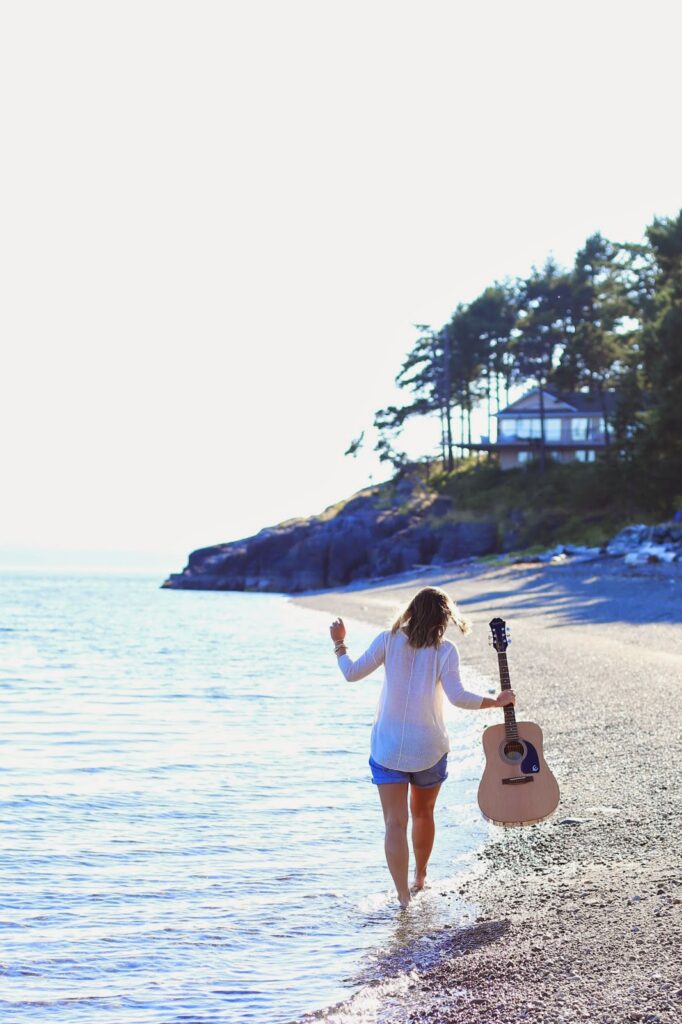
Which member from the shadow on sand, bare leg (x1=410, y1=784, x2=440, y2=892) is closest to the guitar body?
bare leg (x1=410, y1=784, x2=440, y2=892)

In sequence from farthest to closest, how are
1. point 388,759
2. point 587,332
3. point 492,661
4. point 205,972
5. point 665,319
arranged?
point 587,332 → point 665,319 → point 492,661 → point 388,759 → point 205,972

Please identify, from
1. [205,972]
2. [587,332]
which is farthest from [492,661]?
[587,332]

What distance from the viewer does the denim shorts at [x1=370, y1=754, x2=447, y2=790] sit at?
6543 mm

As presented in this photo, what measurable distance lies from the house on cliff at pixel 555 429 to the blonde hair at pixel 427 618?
66.8 meters

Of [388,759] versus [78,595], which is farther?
[78,595]

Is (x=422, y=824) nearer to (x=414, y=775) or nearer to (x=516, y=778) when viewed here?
(x=414, y=775)

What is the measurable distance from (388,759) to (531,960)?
146 cm

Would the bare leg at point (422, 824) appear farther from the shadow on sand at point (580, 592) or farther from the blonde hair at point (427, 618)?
the shadow on sand at point (580, 592)

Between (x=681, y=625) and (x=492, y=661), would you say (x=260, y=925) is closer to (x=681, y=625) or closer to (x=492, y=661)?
(x=492, y=661)

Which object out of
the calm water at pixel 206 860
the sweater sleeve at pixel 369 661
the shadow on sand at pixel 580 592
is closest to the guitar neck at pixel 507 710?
the sweater sleeve at pixel 369 661

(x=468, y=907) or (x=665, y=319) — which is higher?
(x=665, y=319)

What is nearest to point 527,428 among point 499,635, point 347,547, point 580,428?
point 580,428

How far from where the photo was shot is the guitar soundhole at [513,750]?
255 inches

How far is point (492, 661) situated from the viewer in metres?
19.8
